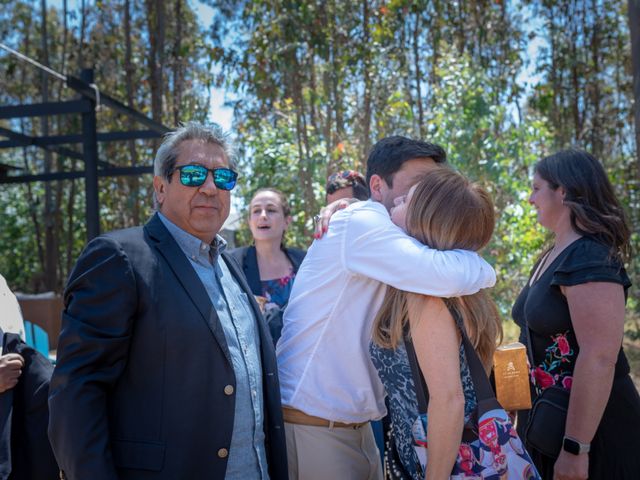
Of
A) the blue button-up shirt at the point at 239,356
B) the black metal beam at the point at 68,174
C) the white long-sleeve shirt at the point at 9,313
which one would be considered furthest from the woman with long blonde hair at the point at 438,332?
the black metal beam at the point at 68,174

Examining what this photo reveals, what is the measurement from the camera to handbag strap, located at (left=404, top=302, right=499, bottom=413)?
1804mm

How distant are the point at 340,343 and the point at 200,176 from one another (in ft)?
2.30

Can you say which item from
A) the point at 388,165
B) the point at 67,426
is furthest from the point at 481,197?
the point at 67,426

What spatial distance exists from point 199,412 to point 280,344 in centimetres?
48

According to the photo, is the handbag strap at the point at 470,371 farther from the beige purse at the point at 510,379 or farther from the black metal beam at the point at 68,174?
the black metal beam at the point at 68,174

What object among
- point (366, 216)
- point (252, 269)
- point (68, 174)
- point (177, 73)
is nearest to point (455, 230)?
point (366, 216)

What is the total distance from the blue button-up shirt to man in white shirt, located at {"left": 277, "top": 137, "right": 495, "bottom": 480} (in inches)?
5.4

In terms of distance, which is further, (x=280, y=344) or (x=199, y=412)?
(x=280, y=344)

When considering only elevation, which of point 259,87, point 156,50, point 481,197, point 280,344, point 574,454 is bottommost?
point 574,454

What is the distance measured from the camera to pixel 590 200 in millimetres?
2541

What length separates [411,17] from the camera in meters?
12.9

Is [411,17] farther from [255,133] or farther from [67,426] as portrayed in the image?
[67,426]

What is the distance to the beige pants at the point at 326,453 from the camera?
2.03 m

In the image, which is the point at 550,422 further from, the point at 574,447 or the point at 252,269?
the point at 252,269
